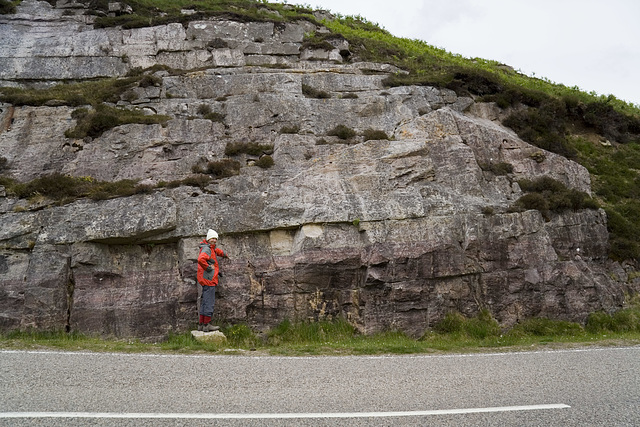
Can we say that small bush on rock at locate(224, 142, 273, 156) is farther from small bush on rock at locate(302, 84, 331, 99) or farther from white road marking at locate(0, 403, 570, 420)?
white road marking at locate(0, 403, 570, 420)

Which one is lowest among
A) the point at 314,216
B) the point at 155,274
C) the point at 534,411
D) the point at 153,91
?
the point at 534,411

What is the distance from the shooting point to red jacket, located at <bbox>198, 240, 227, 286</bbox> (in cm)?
1155

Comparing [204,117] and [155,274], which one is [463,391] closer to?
[155,274]

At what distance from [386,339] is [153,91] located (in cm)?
1509

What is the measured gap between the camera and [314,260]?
12.7 metres

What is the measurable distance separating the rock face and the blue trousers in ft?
2.28

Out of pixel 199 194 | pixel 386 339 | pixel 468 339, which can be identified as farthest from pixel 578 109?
pixel 199 194

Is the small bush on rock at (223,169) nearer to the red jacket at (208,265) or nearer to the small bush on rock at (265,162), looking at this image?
the small bush on rock at (265,162)

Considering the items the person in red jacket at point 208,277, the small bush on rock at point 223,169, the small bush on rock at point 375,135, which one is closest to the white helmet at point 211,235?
the person in red jacket at point 208,277

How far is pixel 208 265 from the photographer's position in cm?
1161

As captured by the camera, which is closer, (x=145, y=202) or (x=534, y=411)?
(x=534, y=411)

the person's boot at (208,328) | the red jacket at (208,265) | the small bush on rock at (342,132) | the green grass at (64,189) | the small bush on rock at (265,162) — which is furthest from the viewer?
the small bush on rock at (342,132)

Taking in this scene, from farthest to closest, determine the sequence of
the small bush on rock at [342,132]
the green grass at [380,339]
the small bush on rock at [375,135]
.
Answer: the small bush on rock at [342,132]
the small bush on rock at [375,135]
the green grass at [380,339]

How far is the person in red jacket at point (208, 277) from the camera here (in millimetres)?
A: 11430
